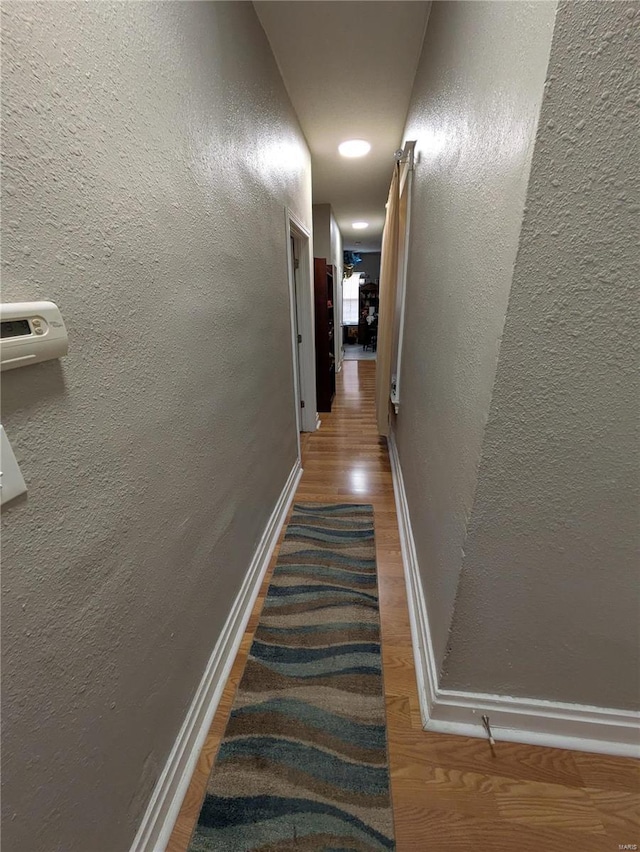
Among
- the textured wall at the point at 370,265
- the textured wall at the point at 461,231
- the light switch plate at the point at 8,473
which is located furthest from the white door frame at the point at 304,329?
the textured wall at the point at 370,265

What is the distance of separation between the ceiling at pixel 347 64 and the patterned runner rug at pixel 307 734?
2.58 meters

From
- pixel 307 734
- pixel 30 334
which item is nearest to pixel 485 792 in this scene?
pixel 307 734

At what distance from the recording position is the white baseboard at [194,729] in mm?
841

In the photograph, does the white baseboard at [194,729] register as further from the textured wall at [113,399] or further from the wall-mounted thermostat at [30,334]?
the wall-mounted thermostat at [30,334]

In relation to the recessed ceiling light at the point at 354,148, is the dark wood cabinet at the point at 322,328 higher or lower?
lower

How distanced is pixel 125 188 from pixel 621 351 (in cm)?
106

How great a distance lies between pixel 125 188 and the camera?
27.5 inches

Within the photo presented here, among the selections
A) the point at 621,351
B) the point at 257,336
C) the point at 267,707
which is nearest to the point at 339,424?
the point at 257,336

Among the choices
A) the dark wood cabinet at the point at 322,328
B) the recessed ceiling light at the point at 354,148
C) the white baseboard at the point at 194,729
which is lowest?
the white baseboard at the point at 194,729

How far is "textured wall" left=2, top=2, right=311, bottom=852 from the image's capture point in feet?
1.70

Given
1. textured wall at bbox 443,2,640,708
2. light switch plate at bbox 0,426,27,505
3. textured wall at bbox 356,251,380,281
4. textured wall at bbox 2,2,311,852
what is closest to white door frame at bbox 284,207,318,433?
textured wall at bbox 2,2,311,852

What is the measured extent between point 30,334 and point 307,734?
134 cm

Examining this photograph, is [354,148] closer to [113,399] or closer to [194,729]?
[113,399]

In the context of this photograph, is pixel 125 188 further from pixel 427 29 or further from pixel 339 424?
pixel 339 424
